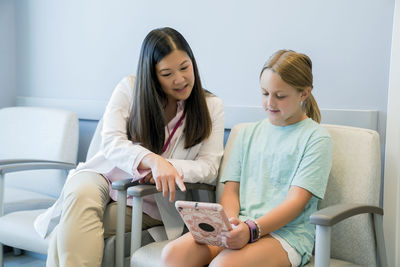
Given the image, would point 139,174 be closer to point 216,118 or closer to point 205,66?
point 216,118

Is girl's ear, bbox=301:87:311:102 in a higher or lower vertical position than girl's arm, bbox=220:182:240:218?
higher

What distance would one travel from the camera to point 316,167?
1.63 metres

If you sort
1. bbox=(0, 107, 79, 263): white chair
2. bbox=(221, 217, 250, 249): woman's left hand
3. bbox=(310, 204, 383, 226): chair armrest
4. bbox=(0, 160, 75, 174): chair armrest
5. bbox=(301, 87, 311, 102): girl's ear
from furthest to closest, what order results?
1. bbox=(0, 107, 79, 263): white chair
2. bbox=(0, 160, 75, 174): chair armrest
3. bbox=(301, 87, 311, 102): girl's ear
4. bbox=(221, 217, 250, 249): woman's left hand
5. bbox=(310, 204, 383, 226): chair armrest

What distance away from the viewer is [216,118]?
6.77 feet

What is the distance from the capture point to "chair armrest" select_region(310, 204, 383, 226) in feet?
4.50

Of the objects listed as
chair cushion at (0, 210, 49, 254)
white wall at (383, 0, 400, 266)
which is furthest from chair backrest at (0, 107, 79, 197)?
white wall at (383, 0, 400, 266)

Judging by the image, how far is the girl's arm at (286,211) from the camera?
1560 millimetres

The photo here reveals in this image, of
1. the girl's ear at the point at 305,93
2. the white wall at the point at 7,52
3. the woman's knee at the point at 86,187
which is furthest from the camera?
the white wall at the point at 7,52

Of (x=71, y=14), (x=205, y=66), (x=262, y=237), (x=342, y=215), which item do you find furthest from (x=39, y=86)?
(x=342, y=215)

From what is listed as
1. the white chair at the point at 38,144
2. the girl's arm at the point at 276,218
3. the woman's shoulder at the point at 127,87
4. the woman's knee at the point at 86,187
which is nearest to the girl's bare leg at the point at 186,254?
the girl's arm at the point at 276,218

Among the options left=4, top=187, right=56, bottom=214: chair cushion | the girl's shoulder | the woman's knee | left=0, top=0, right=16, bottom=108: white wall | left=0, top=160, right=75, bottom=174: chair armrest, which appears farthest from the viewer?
left=0, top=0, right=16, bottom=108: white wall

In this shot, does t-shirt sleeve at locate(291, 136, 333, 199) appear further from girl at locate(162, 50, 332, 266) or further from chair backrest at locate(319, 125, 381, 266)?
chair backrest at locate(319, 125, 381, 266)

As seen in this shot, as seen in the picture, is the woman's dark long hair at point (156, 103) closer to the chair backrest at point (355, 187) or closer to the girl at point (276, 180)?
the girl at point (276, 180)

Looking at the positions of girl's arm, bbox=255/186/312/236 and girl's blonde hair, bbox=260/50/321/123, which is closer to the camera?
girl's arm, bbox=255/186/312/236
